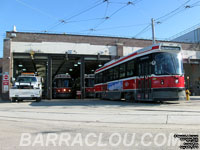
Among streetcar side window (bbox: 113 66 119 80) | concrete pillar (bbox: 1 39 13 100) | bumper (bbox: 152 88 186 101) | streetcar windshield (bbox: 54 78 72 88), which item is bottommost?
bumper (bbox: 152 88 186 101)

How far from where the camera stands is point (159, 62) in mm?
12750

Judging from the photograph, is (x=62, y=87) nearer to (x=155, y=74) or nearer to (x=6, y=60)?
(x=6, y=60)

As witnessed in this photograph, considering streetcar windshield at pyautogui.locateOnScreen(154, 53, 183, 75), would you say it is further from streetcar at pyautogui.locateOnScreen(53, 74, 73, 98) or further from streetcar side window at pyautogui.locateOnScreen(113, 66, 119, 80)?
streetcar at pyautogui.locateOnScreen(53, 74, 73, 98)

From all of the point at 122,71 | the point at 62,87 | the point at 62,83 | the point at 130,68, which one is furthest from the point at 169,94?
the point at 62,83

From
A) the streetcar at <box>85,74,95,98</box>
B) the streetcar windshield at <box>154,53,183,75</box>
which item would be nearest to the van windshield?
the streetcar at <box>85,74,95,98</box>

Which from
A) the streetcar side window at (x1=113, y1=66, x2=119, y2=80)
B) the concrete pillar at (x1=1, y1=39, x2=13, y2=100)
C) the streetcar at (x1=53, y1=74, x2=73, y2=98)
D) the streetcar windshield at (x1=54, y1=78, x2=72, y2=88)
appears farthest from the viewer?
the streetcar windshield at (x1=54, y1=78, x2=72, y2=88)

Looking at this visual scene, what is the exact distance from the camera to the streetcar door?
1305 cm

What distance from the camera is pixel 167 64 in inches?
497

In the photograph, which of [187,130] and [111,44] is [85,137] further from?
[111,44]

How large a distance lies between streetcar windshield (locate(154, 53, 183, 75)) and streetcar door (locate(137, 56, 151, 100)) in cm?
59

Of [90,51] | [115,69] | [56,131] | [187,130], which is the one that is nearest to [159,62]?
[115,69]

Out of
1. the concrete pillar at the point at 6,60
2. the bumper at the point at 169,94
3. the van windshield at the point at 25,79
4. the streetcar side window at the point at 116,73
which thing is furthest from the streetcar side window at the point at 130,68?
the concrete pillar at the point at 6,60

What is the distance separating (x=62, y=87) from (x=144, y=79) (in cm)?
1598

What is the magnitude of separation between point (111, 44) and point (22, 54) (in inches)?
447
